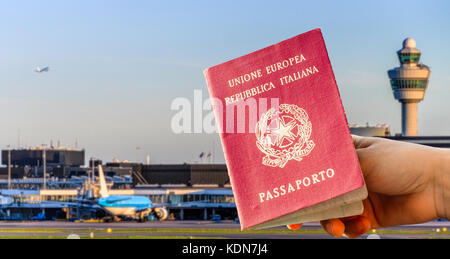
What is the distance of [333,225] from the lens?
33.7ft

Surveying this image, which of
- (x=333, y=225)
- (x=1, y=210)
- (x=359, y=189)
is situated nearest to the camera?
(x=359, y=189)

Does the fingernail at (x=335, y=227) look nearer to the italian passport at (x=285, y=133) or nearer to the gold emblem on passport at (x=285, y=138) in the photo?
the italian passport at (x=285, y=133)

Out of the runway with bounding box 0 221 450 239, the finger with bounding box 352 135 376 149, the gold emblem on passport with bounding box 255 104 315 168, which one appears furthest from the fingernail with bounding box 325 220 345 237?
the runway with bounding box 0 221 450 239

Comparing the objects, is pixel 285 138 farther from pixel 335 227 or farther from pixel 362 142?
pixel 362 142

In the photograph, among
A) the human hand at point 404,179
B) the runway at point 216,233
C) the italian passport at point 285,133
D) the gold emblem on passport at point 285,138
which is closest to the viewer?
the italian passport at point 285,133

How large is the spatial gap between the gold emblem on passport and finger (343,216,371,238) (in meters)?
2.38

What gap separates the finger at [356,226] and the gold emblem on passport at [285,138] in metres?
2.38

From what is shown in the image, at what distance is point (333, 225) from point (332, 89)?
2.36 metres

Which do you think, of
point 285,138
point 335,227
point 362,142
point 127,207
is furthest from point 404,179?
point 127,207

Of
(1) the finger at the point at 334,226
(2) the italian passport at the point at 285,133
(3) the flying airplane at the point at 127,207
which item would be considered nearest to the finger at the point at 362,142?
(1) the finger at the point at 334,226

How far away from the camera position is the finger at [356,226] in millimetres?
10781

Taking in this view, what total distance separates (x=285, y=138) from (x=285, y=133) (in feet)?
0.19
